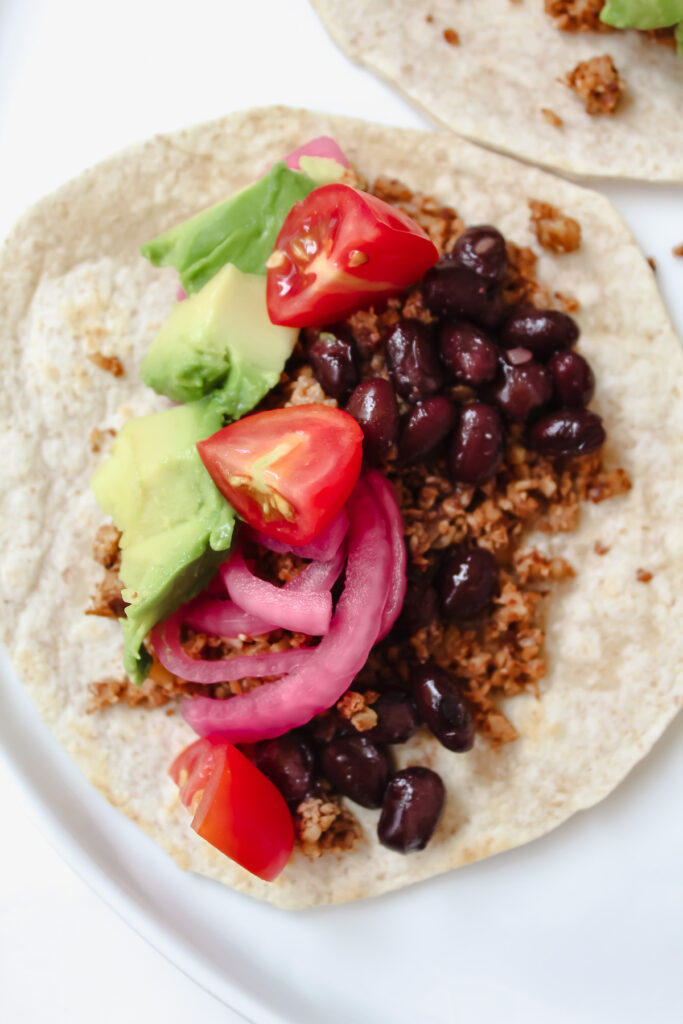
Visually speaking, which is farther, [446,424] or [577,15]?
[577,15]

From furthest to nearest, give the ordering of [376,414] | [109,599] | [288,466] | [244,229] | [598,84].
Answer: [598,84] < [109,599] < [244,229] < [376,414] < [288,466]

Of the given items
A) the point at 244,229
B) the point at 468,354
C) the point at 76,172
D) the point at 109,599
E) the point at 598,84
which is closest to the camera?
the point at 468,354

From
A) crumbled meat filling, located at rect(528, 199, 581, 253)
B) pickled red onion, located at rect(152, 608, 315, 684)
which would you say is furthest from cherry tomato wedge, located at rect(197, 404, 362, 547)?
crumbled meat filling, located at rect(528, 199, 581, 253)

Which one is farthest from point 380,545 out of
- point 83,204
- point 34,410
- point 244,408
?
point 83,204

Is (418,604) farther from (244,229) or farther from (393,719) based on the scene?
(244,229)

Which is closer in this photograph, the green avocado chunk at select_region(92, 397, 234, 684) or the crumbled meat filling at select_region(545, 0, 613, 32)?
the green avocado chunk at select_region(92, 397, 234, 684)

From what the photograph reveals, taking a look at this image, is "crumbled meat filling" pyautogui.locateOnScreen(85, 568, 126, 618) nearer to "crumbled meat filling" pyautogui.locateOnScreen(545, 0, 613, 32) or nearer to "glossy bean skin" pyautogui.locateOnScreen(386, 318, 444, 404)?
"glossy bean skin" pyautogui.locateOnScreen(386, 318, 444, 404)

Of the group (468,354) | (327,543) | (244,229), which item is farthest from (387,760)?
(244,229)
